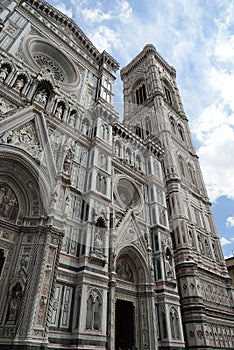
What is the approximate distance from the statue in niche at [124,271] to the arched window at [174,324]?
275 cm

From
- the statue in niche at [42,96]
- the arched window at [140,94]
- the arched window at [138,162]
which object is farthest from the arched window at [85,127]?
the arched window at [140,94]

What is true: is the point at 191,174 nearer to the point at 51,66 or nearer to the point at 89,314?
the point at 51,66

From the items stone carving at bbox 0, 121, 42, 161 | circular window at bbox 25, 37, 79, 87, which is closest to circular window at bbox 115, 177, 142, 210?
stone carving at bbox 0, 121, 42, 161

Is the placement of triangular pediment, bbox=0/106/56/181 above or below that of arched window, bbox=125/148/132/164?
below

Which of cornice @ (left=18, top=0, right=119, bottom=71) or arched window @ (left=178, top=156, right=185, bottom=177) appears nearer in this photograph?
cornice @ (left=18, top=0, right=119, bottom=71)

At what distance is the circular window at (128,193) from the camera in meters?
16.7

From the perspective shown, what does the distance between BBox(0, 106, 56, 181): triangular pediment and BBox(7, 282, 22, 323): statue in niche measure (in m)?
4.87

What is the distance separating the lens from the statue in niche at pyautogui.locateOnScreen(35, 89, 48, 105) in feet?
47.0

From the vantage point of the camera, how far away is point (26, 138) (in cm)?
1216

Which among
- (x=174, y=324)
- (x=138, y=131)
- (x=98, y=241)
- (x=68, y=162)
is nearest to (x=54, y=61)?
(x=68, y=162)

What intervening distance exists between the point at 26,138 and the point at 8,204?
3.36 metres

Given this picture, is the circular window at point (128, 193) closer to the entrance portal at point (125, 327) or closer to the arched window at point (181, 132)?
the entrance portal at point (125, 327)

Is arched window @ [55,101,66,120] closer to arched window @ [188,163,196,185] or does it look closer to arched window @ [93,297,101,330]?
arched window @ [93,297,101,330]

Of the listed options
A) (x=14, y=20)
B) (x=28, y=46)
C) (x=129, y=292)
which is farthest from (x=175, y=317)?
(x=14, y=20)
